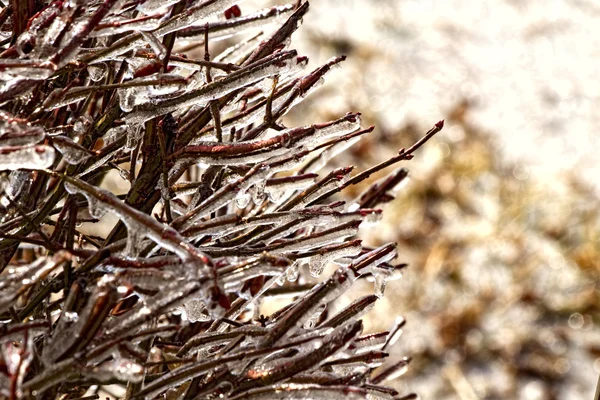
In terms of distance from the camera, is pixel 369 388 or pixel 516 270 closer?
pixel 369 388

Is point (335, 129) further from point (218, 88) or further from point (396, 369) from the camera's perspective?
point (396, 369)

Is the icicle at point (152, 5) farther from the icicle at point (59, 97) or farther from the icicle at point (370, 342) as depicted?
the icicle at point (370, 342)

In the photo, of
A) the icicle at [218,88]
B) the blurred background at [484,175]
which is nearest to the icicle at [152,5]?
the icicle at [218,88]

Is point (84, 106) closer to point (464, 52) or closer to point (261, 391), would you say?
point (261, 391)

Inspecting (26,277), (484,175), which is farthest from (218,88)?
(484,175)

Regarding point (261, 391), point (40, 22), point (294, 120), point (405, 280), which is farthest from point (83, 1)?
point (294, 120)

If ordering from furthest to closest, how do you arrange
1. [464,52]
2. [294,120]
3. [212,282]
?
[464,52], [294,120], [212,282]

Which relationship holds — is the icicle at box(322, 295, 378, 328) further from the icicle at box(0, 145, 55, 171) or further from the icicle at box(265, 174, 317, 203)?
the icicle at box(0, 145, 55, 171)
